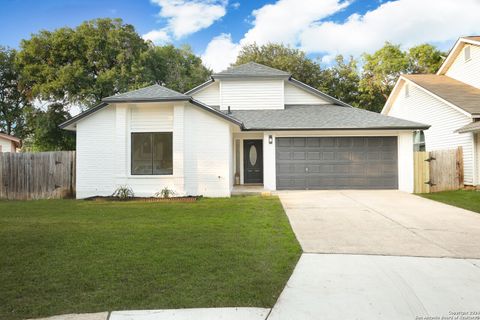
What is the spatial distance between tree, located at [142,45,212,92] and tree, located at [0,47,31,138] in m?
12.1

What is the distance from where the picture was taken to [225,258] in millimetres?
4738

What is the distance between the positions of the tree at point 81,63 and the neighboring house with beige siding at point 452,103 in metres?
21.3

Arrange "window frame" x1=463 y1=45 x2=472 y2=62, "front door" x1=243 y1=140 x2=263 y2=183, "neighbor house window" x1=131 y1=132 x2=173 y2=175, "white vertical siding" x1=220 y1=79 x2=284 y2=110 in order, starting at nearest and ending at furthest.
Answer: "neighbor house window" x1=131 y1=132 x2=173 y2=175, "front door" x1=243 y1=140 x2=263 y2=183, "window frame" x1=463 y1=45 x2=472 y2=62, "white vertical siding" x1=220 y1=79 x2=284 y2=110

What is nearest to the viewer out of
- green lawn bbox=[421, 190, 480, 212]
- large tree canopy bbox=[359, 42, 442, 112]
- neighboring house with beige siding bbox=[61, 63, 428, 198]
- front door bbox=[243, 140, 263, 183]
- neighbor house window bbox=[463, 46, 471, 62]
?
green lawn bbox=[421, 190, 480, 212]

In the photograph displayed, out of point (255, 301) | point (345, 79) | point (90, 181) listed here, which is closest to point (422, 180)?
point (255, 301)

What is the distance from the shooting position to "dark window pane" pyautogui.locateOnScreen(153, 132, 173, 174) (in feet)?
39.7

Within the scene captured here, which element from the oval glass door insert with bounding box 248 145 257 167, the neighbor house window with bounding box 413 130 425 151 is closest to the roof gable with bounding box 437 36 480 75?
the neighbor house window with bounding box 413 130 425 151

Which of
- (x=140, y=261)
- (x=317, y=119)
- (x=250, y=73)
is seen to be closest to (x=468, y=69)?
(x=317, y=119)

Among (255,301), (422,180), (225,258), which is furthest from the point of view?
(422,180)

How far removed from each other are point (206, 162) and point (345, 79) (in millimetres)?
24215

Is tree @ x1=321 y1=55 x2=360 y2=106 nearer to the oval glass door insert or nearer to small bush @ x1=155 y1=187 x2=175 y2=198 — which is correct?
the oval glass door insert

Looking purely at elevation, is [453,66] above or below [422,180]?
above

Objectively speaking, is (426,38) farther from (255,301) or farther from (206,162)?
(255,301)

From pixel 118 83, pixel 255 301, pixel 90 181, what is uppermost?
pixel 118 83
